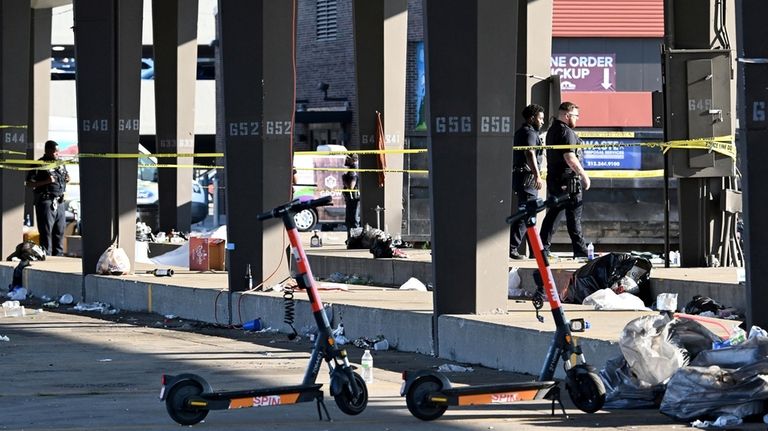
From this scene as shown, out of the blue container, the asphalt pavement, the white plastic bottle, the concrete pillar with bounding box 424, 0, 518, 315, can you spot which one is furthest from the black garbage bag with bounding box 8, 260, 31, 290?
the white plastic bottle

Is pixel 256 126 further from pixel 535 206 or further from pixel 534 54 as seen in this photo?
pixel 535 206

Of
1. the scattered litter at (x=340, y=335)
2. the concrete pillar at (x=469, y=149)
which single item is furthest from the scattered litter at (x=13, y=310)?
the concrete pillar at (x=469, y=149)

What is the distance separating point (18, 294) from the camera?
77.8 ft

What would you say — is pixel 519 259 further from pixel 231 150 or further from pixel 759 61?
pixel 759 61

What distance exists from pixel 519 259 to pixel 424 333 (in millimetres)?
5647

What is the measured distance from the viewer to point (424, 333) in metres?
14.4

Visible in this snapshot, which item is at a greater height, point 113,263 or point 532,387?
point 113,263

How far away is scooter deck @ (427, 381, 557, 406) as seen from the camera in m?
9.92

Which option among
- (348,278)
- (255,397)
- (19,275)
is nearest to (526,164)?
(348,278)

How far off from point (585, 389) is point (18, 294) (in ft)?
49.9

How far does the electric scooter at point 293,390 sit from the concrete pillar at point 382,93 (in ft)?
54.4

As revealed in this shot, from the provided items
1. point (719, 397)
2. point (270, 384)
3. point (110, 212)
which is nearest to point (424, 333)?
point (270, 384)

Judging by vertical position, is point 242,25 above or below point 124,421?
above

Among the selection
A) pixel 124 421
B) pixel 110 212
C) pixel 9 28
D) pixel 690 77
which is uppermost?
pixel 9 28
